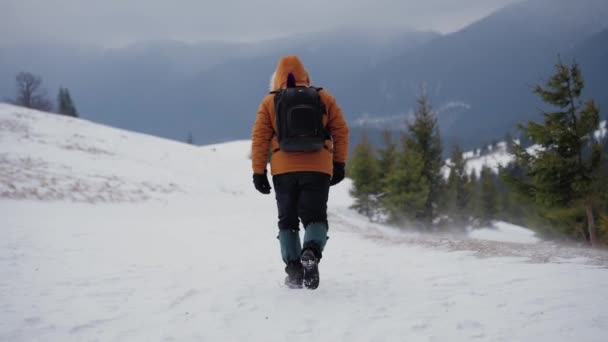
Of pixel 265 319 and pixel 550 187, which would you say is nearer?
pixel 265 319

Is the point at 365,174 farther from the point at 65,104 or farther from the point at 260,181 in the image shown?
the point at 65,104

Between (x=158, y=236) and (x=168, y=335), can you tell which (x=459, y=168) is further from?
(x=168, y=335)

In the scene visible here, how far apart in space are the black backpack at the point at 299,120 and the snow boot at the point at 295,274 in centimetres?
125

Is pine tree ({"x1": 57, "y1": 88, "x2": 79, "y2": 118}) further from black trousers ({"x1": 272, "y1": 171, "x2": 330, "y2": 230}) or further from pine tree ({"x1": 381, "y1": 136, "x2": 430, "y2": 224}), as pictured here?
black trousers ({"x1": 272, "y1": 171, "x2": 330, "y2": 230})

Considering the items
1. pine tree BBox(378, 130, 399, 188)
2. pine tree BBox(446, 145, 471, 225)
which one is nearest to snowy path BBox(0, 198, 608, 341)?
pine tree BBox(378, 130, 399, 188)

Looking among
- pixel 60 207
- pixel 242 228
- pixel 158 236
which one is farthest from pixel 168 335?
pixel 60 207

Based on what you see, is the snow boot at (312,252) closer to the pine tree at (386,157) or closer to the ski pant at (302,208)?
the ski pant at (302,208)

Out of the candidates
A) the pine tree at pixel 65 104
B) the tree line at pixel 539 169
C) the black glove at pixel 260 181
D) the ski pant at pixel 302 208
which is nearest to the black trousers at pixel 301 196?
the ski pant at pixel 302 208

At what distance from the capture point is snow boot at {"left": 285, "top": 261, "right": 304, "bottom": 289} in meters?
3.89

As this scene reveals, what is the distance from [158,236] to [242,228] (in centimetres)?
238

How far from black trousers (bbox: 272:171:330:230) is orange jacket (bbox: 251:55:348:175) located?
75 millimetres

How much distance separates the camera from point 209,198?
Answer: 61.0ft

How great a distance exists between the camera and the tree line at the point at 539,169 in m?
12.1

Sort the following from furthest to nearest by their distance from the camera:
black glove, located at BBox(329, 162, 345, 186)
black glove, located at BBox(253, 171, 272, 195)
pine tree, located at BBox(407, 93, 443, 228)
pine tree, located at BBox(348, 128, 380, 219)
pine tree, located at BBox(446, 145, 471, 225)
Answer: pine tree, located at BBox(446, 145, 471, 225) < pine tree, located at BBox(348, 128, 380, 219) < pine tree, located at BBox(407, 93, 443, 228) < black glove, located at BBox(329, 162, 345, 186) < black glove, located at BBox(253, 171, 272, 195)
